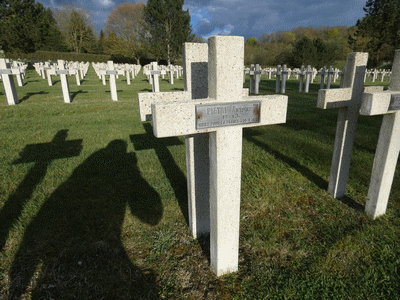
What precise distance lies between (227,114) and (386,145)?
2.13 m

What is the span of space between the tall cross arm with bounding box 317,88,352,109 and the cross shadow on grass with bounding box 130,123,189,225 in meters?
2.11

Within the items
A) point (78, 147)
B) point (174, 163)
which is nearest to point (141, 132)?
point (78, 147)

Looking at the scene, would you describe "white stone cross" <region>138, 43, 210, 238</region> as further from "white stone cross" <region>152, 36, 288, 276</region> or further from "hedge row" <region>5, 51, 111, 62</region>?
"hedge row" <region>5, 51, 111, 62</region>

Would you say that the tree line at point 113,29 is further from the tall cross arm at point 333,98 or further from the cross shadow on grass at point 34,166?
the tall cross arm at point 333,98

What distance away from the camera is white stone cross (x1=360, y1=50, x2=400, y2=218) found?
2451 mm

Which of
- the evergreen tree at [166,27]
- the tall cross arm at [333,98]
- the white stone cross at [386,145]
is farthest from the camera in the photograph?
the evergreen tree at [166,27]

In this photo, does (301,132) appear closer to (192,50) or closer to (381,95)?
(381,95)

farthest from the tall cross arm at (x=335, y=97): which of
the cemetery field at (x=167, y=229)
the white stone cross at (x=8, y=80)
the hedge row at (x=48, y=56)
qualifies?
the hedge row at (x=48, y=56)

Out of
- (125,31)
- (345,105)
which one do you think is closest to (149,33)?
(125,31)

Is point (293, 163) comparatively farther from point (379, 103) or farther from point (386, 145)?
point (379, 103)

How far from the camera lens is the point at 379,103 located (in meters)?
2.33

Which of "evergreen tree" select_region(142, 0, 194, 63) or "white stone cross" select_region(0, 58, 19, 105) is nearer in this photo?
"white stone cross" select_region(0, 58, 19, 105)

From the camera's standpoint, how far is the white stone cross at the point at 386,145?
8.04 ft

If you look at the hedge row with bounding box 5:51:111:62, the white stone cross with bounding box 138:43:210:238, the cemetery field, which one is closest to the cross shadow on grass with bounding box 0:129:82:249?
the cemetery field
